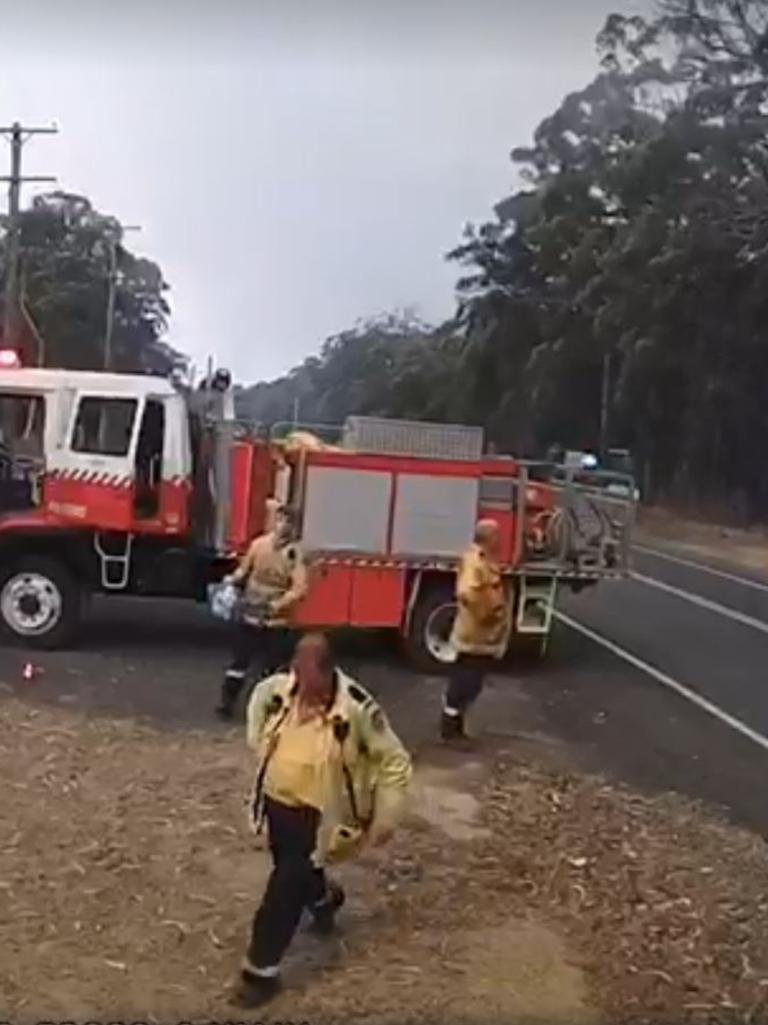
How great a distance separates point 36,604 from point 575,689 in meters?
4.79

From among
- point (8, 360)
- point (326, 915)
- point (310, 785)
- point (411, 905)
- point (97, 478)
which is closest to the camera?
point (310, 785)

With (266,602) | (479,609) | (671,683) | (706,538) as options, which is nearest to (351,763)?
(479,609)

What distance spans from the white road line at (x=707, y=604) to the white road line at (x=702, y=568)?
1.95 meters

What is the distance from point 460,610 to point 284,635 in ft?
4.61

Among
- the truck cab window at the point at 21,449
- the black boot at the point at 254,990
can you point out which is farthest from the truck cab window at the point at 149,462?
the black boot at the point at 254,990

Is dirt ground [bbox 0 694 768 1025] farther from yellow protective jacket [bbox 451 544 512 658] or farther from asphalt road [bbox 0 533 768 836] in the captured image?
asphalt road [bbox 0 533 768 836]

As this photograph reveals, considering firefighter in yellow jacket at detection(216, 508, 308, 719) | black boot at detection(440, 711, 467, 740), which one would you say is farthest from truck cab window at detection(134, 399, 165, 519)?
black boot at detection(440, 711, 467, 740)

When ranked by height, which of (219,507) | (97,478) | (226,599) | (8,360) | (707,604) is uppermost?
(8,360)

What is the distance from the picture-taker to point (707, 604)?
82.1 ft

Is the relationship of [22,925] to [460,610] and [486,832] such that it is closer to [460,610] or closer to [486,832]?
[486,832]

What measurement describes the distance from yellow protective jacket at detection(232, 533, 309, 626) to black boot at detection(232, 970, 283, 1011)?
6.08 m

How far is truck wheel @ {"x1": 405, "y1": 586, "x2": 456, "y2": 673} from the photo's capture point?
16422 mm

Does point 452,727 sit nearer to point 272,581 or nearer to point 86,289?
point 272,581

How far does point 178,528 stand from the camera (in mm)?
16391
